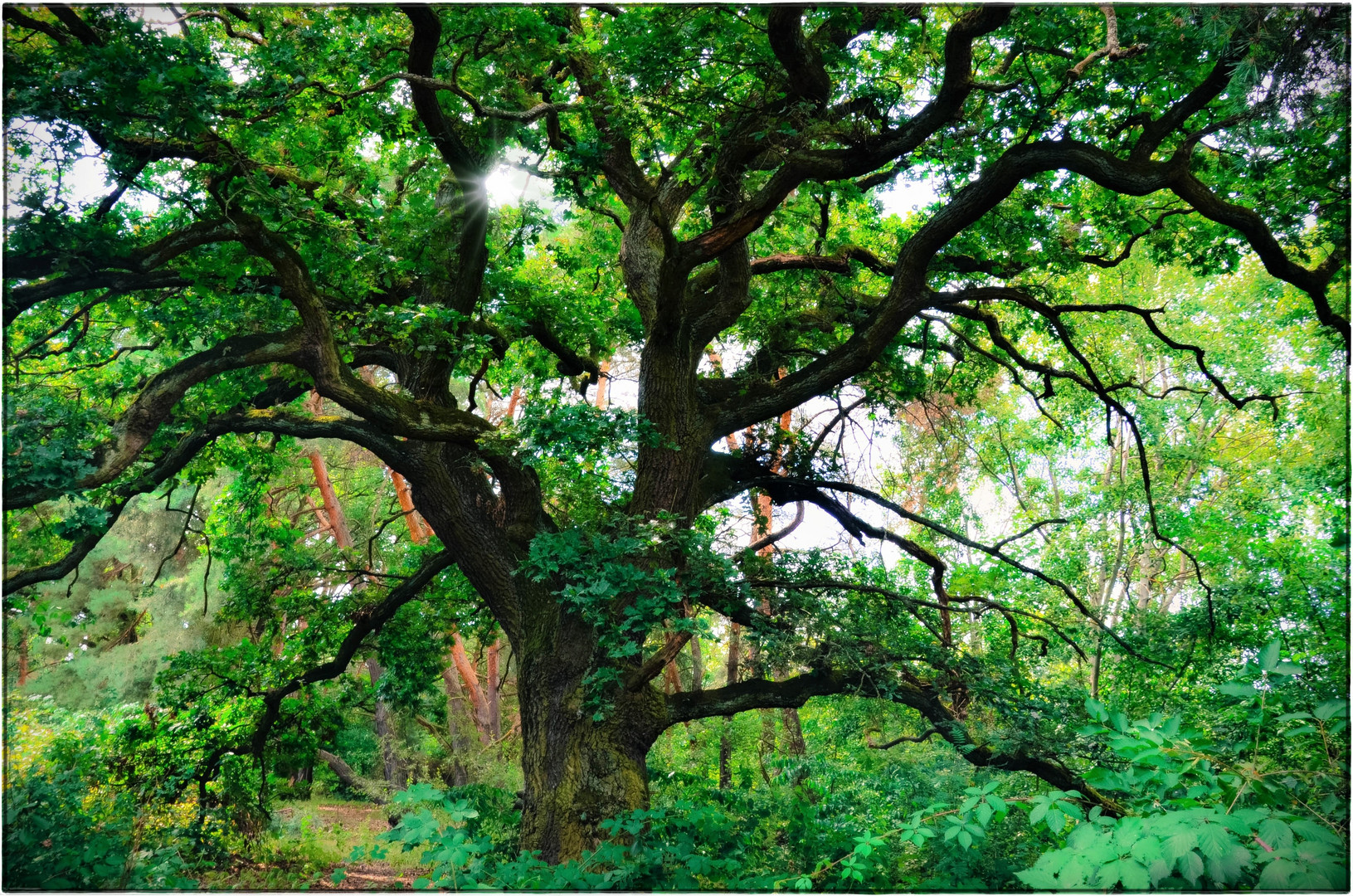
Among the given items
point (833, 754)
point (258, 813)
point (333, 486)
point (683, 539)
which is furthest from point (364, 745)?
point (683, 539)

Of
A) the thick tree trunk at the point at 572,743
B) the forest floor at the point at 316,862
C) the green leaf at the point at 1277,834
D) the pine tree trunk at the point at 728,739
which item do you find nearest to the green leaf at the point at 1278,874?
the green leaf at the point at 1277,834

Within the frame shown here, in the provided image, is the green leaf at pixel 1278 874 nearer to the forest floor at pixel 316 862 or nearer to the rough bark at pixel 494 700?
the forest floor at pixel 316 862

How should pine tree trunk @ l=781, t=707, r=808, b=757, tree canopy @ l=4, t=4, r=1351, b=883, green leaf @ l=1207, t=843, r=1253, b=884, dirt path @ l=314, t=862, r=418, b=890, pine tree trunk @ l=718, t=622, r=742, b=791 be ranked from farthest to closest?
pine tree trunk @ l=781, t=707, r=808, b=757, pine tree trunk @ l=718, t=622, r=742, b=791, dirt path @ l=314, t=862, r=418, b=890, tree canopy @ l=4, t=4, r=1351, b=883, green leaf @ l=1207, t=843, r=1253, b=884

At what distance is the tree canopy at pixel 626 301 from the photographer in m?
4.55

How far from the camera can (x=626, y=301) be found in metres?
8.72

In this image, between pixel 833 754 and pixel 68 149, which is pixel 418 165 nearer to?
pixel 68 149

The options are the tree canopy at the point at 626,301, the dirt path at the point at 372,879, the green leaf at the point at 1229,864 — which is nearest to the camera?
the green leaf at the point at 1229,864

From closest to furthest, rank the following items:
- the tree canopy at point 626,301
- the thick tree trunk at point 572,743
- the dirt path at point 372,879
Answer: the tree canopy at point 626,301
the thick tree trunk at point 572,743
the dirt path at point 372,879

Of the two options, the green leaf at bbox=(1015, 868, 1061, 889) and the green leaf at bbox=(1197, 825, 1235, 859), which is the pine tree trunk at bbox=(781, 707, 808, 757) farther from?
the green leaf at bbox=(1197, 825, 1235, 859)

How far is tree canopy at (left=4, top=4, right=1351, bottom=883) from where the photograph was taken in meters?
4.55

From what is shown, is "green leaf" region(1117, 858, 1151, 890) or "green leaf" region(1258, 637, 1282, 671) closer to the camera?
"green leaf" region(1117, 858, 1151, 890)

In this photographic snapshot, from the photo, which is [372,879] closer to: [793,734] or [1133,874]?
[793,734]

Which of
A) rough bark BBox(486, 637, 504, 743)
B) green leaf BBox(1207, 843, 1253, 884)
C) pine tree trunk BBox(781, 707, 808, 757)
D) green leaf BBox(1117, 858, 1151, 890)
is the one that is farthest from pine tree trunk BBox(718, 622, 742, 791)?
green leaf BBox(1207, 843, 1253, 884)

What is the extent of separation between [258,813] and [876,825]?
6554 mm
